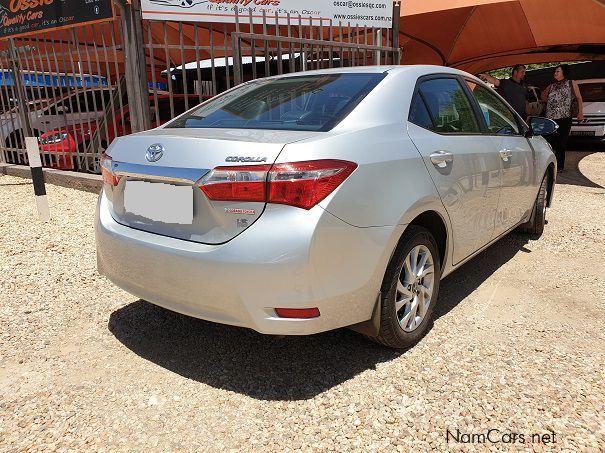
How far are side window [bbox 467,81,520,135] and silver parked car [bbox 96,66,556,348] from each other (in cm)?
49

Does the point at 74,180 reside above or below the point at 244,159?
below

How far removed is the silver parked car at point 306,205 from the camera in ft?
6.56

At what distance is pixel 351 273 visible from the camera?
2.13 metres

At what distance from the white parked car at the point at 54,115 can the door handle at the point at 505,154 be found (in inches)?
236

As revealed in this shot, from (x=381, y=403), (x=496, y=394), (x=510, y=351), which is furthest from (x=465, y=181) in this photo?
(x=381, y=403)

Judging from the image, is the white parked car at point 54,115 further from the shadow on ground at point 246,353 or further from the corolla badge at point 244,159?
the corolla badge at point 244,159

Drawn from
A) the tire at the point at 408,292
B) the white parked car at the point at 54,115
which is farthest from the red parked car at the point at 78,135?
the tire at the point at 408,292

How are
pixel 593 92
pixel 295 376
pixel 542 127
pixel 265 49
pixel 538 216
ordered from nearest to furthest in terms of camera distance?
pixel 295 376
pixel 542 127
pixel 538 216
pixel 265 49
pixel 593 92

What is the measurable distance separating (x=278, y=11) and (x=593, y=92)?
10.0m

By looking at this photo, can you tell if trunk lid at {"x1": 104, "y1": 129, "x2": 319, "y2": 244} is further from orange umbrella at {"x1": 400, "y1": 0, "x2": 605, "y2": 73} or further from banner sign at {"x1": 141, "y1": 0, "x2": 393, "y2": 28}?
orange umbrella at {"x1": 400, "y1": 0, "x2": 605, "y2": 73}

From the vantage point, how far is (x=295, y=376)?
2414mm

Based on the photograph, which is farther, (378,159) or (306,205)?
(378,159)

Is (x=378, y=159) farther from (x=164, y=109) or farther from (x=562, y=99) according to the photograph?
(x=562, y=99)

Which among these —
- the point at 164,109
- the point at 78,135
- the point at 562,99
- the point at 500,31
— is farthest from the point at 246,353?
the point at 500,31
